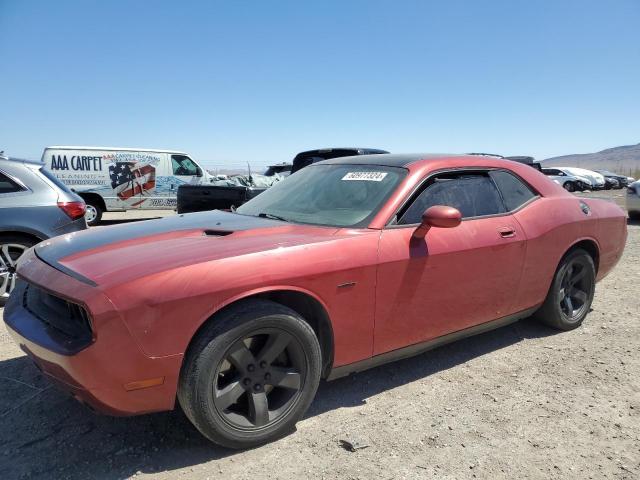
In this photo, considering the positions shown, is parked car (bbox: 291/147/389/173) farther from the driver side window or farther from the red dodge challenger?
the driver side window

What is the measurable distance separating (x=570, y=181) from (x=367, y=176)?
2861cm

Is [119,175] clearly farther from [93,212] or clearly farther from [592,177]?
[592,177]

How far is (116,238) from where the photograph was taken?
8.94 feet

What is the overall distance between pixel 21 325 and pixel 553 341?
12.5 ft

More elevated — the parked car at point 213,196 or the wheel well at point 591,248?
the parked car at point 213,196

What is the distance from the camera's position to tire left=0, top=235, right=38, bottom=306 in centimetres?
471

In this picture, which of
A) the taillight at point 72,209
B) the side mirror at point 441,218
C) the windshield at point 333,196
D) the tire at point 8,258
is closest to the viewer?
the side mirror at point 441,218

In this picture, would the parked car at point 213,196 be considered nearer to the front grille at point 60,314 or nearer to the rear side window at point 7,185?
the rear side window at point 7,185

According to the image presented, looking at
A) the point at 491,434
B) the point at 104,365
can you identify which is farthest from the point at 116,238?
the point at 491,434

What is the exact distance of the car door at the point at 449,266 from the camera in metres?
2.77

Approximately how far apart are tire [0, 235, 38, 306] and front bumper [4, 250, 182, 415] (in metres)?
2.99

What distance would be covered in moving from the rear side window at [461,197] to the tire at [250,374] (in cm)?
105

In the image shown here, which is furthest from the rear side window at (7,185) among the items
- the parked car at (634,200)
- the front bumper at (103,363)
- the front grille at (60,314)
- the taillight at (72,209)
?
the parked car at (634,200)

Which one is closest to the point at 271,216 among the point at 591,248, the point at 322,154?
the point at 591,248
